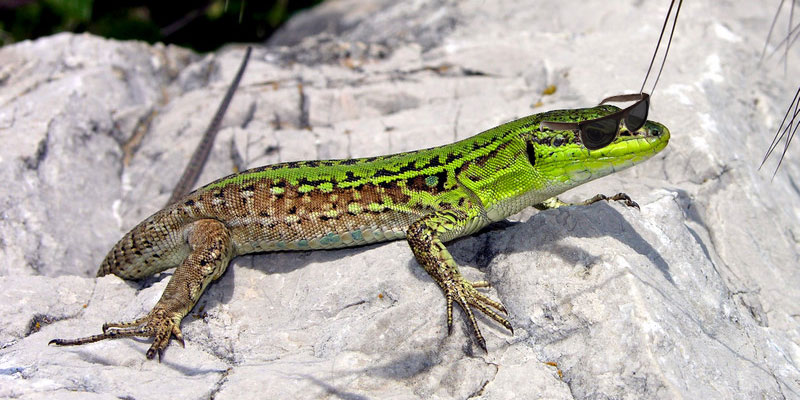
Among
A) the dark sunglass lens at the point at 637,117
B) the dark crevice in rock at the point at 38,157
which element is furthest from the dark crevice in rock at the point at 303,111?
the dark sunglass lens at the point at 637,117

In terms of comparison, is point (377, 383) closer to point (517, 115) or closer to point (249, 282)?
point (249, 282)

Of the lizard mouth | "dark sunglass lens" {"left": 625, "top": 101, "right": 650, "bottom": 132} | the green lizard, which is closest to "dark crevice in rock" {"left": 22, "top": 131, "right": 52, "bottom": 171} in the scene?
the green lizard

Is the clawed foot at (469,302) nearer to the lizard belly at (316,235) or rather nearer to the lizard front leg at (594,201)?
the lizard belly at (316,235)

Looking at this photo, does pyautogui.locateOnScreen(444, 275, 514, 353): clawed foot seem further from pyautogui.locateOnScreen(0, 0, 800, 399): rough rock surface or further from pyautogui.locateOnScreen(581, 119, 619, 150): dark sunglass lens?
pyautogui.locateOnScreen(581, 119, 619, 150): dark sunglass lens

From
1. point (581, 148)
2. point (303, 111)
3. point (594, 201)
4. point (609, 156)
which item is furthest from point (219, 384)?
point (303, 111)

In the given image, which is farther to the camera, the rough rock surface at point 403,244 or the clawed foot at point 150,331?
the clawed foot at point 150,331

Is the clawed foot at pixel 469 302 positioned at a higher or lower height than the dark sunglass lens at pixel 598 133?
lower

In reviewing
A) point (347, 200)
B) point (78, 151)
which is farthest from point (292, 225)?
point (78, 151)
